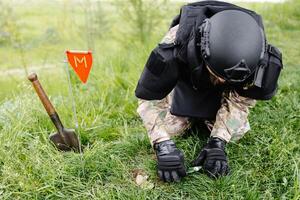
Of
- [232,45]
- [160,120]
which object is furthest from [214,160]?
[232,45]

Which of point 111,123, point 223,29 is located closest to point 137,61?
point 111,123

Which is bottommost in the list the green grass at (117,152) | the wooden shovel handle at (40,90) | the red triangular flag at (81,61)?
the green grass at (117,152)

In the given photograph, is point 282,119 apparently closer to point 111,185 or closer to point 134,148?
point 134,148

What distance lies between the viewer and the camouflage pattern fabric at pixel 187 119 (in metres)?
2.25

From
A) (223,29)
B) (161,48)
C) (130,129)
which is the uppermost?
(223,29)

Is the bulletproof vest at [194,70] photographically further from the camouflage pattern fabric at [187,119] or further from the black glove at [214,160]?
the black glove at [214,160]

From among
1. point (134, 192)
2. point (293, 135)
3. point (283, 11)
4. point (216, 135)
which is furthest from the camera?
point (283, 11)

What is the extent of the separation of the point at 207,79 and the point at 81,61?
753 millimetres

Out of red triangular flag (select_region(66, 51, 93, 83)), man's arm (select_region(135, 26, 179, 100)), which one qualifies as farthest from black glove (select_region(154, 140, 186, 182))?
red triangular flag (select_region(66, 51, 93, 83))

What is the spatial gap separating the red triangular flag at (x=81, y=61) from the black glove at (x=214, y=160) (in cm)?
86

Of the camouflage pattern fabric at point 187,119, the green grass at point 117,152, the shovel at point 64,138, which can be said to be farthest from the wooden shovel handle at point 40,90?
the camouflage pattern fabric at point 187,119

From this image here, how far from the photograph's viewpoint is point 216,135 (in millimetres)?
2314

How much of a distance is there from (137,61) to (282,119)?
1.71 metres

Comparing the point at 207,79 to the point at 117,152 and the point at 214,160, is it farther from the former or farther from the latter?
the point at 117,152
